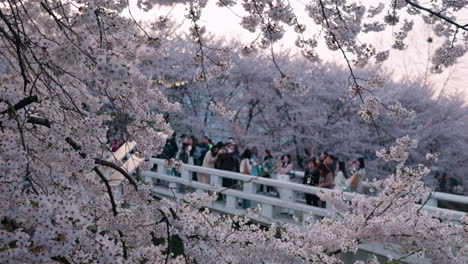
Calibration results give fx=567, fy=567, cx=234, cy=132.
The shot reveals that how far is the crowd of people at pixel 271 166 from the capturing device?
834 centimetres

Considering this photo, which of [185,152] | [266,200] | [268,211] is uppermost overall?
[185,152]

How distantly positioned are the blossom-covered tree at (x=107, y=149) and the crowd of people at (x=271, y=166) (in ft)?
9.05

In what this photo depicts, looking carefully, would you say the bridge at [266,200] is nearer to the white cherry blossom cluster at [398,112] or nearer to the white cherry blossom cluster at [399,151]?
the white cherry blossom cluster at [399,151]

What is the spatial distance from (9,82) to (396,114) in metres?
2.35

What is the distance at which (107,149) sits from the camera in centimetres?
272

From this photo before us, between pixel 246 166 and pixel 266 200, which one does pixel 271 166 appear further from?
pixel 266 200

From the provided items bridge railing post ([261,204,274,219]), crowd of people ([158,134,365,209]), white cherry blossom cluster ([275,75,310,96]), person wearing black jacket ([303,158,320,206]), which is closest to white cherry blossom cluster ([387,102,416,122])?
white cherry blossom cluster ([275,75,310,96])

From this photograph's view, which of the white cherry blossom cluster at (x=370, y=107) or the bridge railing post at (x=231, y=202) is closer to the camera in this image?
the white cherry blossom cluster at (x=370, y=107)

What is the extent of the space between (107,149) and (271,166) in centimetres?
735

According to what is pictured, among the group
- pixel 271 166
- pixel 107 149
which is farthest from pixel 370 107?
pixel 271 166

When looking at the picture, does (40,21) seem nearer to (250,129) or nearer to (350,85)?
(350,85)

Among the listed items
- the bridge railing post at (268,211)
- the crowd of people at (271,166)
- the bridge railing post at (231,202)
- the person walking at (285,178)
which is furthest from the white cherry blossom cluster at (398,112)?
the bridge railing post at (231,202)

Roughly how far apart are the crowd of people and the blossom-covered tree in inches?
109

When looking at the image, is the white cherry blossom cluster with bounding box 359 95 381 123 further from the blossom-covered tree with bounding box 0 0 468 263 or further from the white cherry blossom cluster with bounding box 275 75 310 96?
the white cherry blossom cluster with bounding box 275 75 310 96
